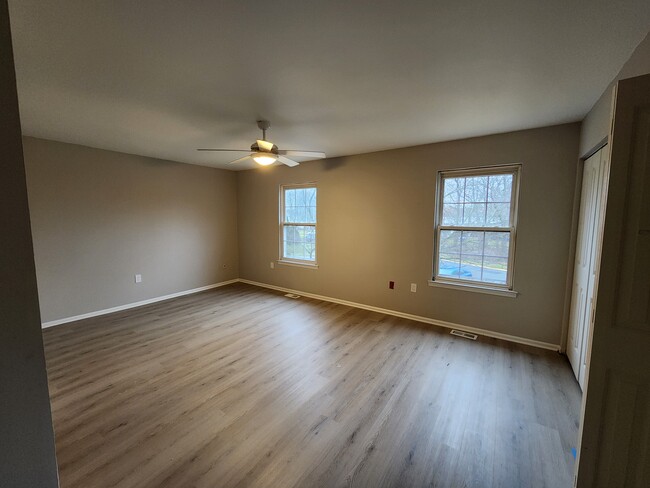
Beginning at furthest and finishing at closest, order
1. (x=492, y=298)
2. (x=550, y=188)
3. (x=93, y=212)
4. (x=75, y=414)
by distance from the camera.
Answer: (x=93, y=212)
(x=492, y=298)
(x=550, y=188)
(x=75, y=414)

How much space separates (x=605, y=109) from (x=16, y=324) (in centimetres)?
346

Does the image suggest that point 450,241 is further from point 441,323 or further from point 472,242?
point 441,323

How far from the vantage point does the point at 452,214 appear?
3.60 metres

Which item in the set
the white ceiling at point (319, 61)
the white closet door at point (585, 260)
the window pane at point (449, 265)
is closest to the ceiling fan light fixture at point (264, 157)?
the white ceiling at point (319, 61)

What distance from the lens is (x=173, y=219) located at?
4848mm

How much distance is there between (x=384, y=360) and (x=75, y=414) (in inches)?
100

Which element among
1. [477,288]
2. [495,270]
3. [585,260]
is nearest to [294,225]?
[477,288]

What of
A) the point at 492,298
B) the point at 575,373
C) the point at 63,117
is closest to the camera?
the point at 575,373

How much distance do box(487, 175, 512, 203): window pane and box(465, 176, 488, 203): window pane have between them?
0.06 m

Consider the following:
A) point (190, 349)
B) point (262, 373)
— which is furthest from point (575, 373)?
point (190, 349)

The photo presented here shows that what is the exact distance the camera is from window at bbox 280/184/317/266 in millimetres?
4953

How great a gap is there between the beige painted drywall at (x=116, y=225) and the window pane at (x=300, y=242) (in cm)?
141

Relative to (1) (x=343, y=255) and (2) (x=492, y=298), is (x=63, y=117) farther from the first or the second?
(2) (x=492, y=298)

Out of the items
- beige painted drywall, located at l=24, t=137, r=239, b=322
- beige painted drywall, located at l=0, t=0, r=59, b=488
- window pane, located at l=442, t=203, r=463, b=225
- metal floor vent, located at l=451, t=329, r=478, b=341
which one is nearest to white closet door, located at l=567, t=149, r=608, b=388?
metal floor vent, located at l=451, t=329, r=478, b=341
